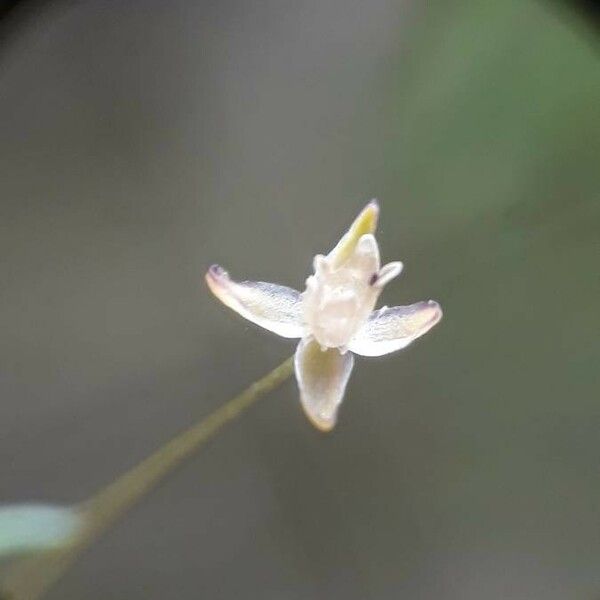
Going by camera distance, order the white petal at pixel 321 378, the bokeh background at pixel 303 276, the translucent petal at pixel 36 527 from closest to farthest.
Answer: the white petal at pixel 321 378, the translucent petal at pixel 36 527, the bokeh background at pixel 303 276

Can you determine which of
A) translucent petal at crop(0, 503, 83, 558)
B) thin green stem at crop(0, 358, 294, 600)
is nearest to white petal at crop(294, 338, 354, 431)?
thin green stem at crop(0, 358, 294, 600)

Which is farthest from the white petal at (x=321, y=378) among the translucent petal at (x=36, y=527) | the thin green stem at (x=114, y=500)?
the translucent petal at (x=36, y=527)

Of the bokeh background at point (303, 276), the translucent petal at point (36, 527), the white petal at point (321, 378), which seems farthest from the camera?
the bokeh background at point (303, 276)

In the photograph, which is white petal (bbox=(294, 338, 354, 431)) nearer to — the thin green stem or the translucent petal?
the thin green stem

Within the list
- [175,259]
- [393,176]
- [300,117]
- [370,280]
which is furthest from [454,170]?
[370,280]

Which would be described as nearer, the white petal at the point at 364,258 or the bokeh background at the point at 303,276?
the white petal at the point at 364,258

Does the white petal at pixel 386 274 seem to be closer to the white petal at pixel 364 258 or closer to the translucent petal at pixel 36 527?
the white petal at pixel 364 258

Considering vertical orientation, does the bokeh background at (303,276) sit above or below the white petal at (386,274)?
above
